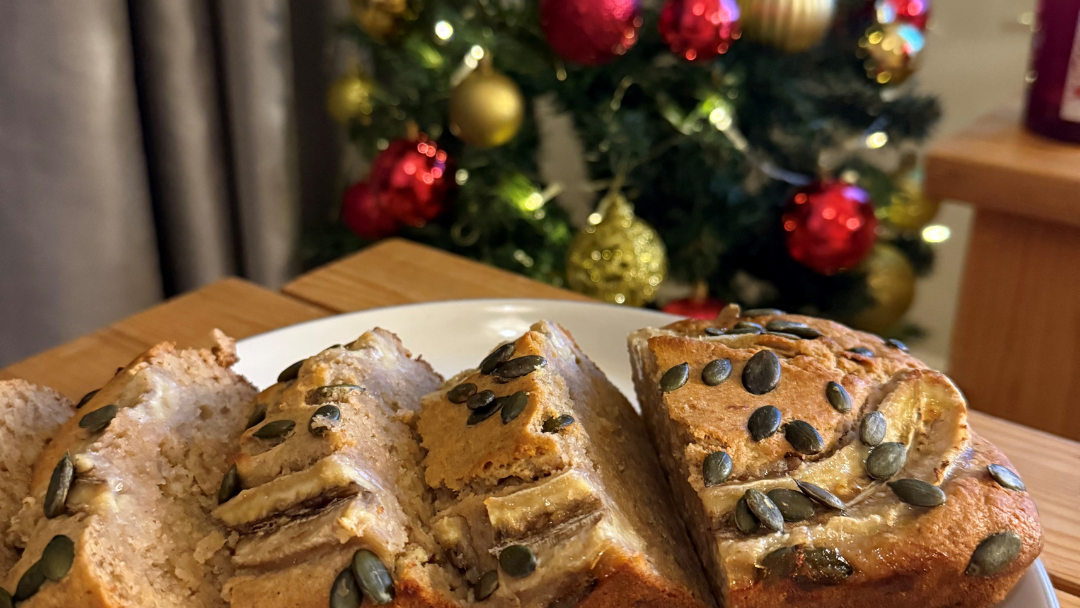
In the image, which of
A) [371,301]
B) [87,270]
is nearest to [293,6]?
[87,270]

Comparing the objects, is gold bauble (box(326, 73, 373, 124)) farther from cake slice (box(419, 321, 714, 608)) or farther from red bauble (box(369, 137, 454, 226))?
cake slice (box(419, 321, 714, 608))

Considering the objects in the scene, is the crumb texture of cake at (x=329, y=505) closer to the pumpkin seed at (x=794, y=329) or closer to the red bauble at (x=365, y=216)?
the pumpkin seed at (x=794, y=329)

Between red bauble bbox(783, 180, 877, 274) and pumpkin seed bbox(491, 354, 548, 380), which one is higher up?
pumpkin seed bbox(491, 354, 548, 380)

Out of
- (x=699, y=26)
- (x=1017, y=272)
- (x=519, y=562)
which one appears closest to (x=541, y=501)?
(x=519, y=562)

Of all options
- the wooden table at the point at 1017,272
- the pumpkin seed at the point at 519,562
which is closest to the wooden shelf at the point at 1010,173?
the wooden table at the point at 1017,272

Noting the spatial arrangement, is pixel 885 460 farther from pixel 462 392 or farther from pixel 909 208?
pixel 909 208

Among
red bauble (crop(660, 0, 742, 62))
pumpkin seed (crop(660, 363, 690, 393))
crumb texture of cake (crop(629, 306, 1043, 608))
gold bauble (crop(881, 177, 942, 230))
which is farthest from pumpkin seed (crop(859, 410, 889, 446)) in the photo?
gold bauble (crop(881, 177, 942, 230))
